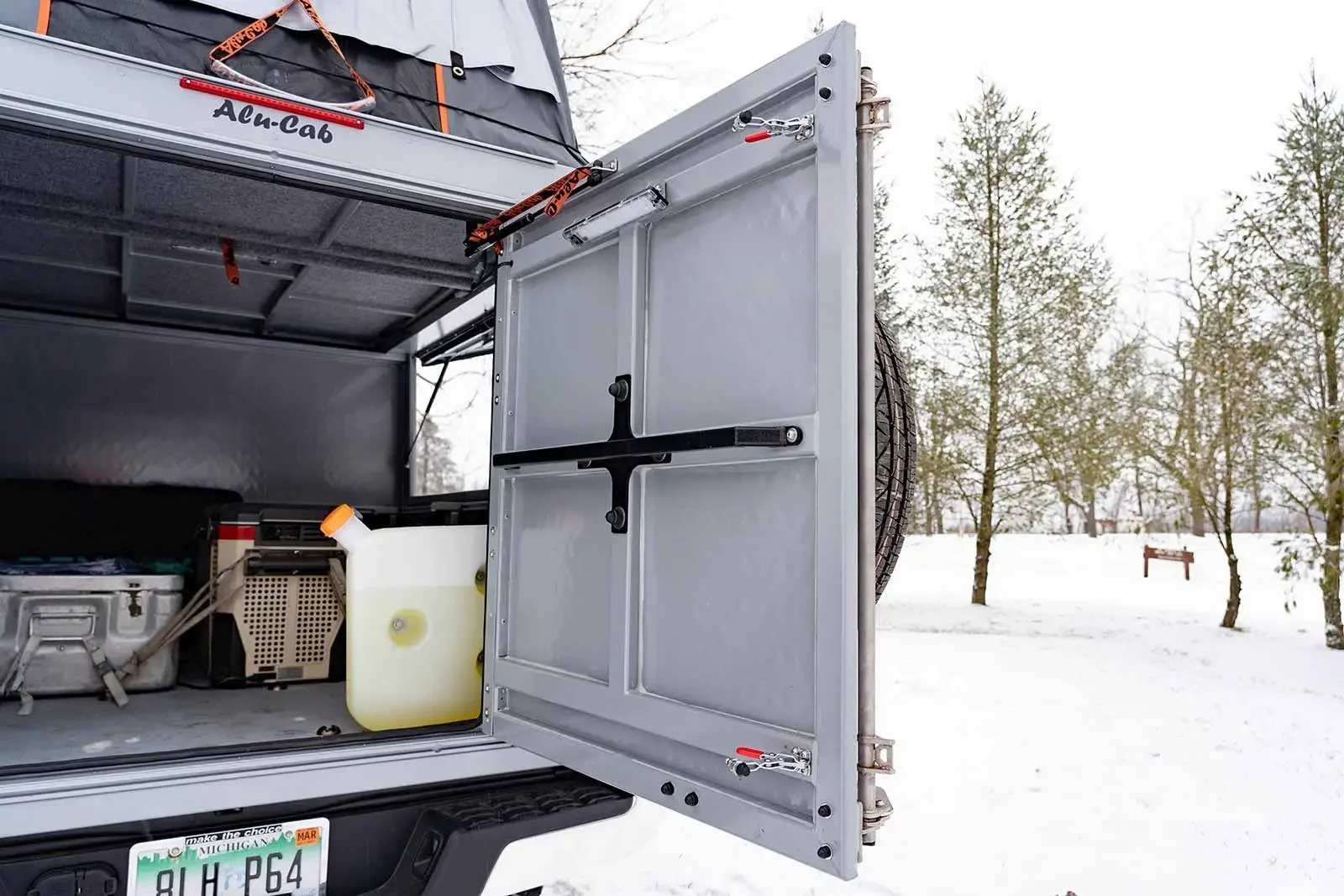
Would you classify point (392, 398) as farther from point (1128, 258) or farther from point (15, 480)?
point (1128, 258)

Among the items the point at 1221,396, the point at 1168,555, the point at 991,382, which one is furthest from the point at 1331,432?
the point at 1168,555

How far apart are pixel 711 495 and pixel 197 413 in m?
3.95

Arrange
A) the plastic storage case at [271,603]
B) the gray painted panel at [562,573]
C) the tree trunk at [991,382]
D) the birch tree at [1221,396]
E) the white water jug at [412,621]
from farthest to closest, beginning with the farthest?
the tree trunk at [991,382] → the birch tree at [1221,396] → the plastic storage case at [271,603] → the white water jug at [412,621] → the gray painted panel at [562,573]

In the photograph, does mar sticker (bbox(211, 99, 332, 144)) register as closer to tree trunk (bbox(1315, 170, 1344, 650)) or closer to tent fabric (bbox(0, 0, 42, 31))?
tent fabric (bbox(0, 0, 42, 31))

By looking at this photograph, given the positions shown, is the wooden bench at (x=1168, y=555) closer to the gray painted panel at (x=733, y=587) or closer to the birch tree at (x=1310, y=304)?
the birch tree at (x=1310, y=304)

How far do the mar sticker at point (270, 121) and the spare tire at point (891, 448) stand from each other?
58.4 inches

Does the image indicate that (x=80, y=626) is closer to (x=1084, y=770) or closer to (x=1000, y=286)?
(x=1084, y=770)

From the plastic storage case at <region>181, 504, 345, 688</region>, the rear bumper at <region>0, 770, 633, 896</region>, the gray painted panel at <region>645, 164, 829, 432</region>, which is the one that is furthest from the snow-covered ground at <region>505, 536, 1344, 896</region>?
the plastic storage case at <region>181, 504, 345, 688</region>

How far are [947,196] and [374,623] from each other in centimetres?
1532

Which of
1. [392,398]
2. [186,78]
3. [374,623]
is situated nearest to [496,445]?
[374,623]

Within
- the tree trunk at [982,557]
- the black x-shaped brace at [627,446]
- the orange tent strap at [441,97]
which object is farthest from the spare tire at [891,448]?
the tree trunk at [982,557]

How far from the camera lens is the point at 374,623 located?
9.04 feet

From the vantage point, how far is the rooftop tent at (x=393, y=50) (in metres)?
2.19

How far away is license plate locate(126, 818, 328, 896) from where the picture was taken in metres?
2.04
